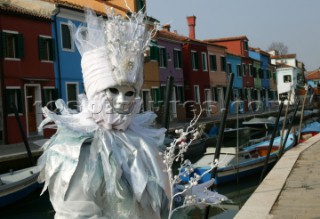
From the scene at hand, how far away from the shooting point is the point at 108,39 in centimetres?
187

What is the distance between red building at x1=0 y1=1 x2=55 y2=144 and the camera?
14.6 m

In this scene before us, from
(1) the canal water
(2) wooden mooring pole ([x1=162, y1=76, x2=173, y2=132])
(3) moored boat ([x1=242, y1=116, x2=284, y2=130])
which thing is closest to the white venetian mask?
(2) wooden mooring pole ([x1=162, y1=76, x2=173, y2=132])

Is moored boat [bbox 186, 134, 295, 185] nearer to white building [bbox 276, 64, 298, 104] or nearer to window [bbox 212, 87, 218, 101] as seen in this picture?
window [bbox 212, 87, 218, 101]

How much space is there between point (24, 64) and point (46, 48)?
1.50 metres

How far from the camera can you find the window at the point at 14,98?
47.7ft

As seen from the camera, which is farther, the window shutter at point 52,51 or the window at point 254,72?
the window at point 254,72

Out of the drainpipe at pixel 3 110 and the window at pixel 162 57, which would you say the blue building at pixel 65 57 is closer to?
the drainpipe at pixel 3 110

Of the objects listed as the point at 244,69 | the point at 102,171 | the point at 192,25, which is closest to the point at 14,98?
the point at 102,171

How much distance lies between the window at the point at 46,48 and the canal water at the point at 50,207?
23.4ft

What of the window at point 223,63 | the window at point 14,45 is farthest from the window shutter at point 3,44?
the window at point 223,63

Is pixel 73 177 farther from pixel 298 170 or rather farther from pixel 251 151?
pixel 251 151

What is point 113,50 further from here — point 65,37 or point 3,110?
point 65,37

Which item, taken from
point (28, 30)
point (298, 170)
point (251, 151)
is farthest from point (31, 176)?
point (28, 30)

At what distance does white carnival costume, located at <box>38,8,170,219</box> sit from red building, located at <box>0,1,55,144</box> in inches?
493
